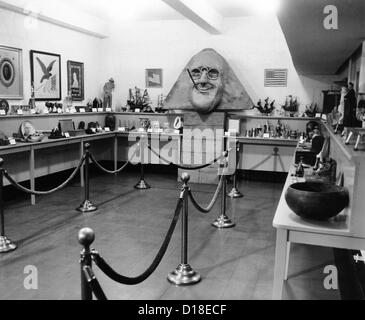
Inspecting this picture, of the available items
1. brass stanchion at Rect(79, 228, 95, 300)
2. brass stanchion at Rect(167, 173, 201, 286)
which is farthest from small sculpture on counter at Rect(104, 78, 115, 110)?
brass stanchion at Rect(79, 228, 95, 300)

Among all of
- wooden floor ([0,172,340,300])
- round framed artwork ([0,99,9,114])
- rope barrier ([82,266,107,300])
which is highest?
round framed artwork ([0,99,9,114])

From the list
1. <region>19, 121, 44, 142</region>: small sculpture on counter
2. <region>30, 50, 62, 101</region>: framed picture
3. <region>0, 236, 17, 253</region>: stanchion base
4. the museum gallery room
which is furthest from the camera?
<region>30, 50, 62, 101</region>: framed picture

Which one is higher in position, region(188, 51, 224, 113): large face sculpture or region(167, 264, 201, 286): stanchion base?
region(188, 51, 224, 113): large face sculpture

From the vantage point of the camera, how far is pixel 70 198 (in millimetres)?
7051

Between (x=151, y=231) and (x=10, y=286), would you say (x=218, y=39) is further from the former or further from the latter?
(x=10, y=286)

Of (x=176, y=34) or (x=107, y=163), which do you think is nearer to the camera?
(x=176, y=34)

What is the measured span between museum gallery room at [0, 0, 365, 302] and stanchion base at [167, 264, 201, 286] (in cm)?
1

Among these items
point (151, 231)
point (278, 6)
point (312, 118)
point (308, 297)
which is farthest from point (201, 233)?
point (312, 118)

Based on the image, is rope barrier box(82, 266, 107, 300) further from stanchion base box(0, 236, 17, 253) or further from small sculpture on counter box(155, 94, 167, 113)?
small sculpture on counter box(155, 94, 167, 113)

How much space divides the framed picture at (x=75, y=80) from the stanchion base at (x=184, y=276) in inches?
238

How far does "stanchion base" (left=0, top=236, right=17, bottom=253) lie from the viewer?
178 inches

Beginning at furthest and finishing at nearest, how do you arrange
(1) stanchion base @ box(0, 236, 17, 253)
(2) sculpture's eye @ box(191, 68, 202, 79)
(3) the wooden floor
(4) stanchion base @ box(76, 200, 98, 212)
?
(2) sculpture's eye @ box(191, 68, 202, 79), (4) stanchion base @ box(76, 200, 98, 212), (1) stanchion base @ box(0, 236, 17, 253), (3) the wooden floor

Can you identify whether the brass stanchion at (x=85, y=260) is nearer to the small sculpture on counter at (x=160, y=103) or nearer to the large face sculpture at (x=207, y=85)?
the large face sculpture at (x=207, y=85)
